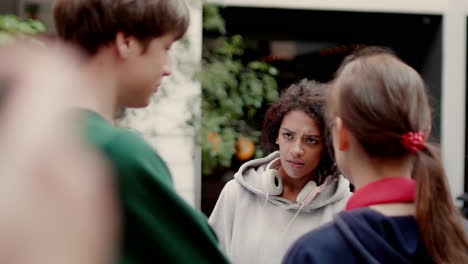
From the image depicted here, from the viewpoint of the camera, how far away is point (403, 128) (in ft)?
5.13

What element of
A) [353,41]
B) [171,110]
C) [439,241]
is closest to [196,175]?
[171,110]

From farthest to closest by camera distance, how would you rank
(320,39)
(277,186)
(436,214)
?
(320,39), (277,186), (436,214)

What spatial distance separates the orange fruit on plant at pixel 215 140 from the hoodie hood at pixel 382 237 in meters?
3.06

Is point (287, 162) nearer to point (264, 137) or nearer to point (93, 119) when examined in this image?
point (264, 137)

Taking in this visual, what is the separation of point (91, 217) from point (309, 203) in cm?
177

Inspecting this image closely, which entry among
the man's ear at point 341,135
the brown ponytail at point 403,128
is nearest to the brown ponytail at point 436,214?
the brown ponytail at point 403,128

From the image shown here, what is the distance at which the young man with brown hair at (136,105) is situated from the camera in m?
1.18

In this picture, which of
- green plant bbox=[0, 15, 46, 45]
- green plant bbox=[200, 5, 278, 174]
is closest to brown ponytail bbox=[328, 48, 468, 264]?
green plant bbox=[0, 15, 46, 45]

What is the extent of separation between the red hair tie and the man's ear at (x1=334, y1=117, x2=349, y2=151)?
0.15 metres

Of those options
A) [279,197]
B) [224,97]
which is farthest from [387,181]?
[224,97]

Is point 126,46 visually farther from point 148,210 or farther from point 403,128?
point 403,128

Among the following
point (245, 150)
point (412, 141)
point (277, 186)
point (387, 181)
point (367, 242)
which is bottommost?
point (245, 150)

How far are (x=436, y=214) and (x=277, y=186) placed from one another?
123cm

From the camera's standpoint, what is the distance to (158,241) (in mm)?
1225
